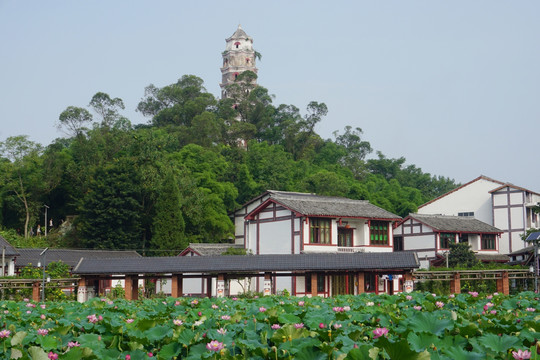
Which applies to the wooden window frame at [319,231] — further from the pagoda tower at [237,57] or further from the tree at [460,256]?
the pagoda tower at [237,57]

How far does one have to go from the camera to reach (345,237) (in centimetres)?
3662

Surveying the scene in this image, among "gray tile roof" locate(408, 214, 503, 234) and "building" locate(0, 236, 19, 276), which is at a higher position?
"gray tile roof" locate(408, 214, 503, 234)

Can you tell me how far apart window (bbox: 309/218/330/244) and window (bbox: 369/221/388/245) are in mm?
3221

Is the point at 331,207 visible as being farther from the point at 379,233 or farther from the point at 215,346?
the point at 215,346

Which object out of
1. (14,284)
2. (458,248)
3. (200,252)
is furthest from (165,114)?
(14,284)

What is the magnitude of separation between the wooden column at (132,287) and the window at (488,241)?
86.5 feet

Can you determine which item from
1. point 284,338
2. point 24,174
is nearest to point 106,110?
point 24,174

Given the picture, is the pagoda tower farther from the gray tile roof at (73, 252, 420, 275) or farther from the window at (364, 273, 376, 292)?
the gray tile roof at (73, 252, 420, 275)

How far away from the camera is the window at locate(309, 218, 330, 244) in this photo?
1374 inches

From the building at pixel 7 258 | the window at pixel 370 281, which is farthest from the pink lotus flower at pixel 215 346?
the building at pixel 7 258

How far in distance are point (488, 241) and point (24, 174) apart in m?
34.8

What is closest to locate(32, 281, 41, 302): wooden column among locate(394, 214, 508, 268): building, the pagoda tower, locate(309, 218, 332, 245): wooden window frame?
locate(309, 218, 332, 245): wooden window frame

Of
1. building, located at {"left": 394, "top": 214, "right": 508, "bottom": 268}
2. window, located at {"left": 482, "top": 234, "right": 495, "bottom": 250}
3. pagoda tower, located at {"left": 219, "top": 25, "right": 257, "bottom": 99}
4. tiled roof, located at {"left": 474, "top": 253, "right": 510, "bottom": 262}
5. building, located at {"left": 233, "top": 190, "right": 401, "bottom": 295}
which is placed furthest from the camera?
pagoda tower, located at {"left": 219, "top": 25, "right": 257, "bottom": 99}

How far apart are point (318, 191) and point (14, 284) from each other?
1143 inches
